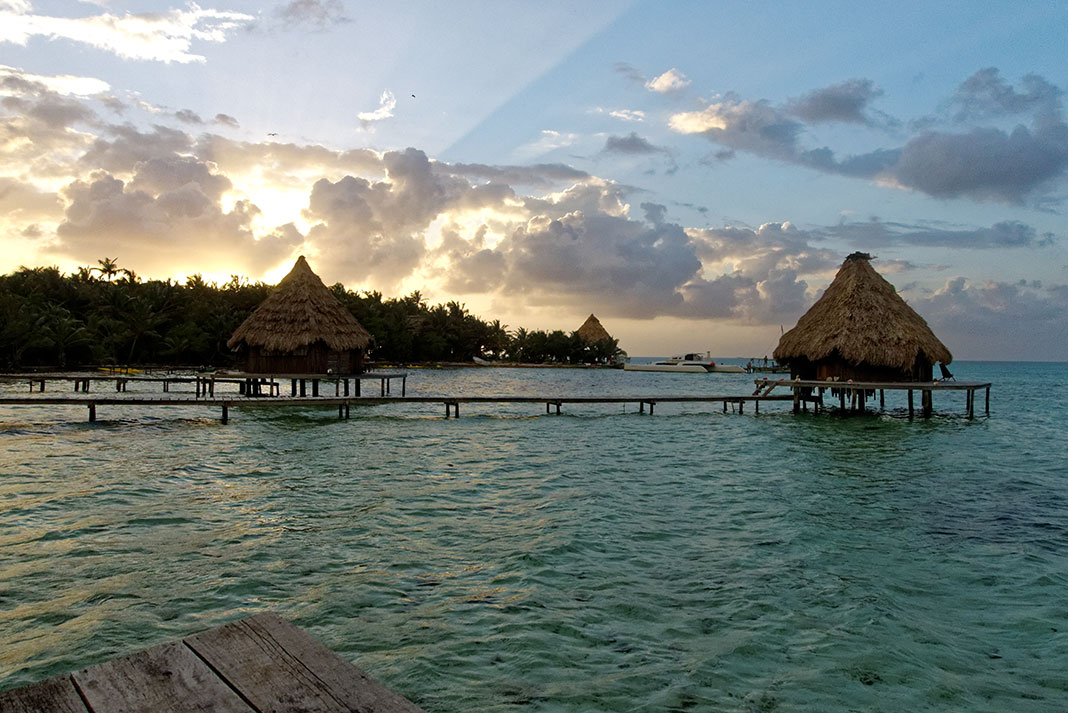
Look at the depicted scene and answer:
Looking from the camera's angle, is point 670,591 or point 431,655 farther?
point 670,591

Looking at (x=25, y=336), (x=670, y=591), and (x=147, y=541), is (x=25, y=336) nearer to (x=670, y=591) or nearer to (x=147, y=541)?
(x=147, y=541)

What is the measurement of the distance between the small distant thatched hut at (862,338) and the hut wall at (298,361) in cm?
1961

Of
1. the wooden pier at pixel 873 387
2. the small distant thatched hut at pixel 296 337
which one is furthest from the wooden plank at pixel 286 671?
the small distant thatched hut at pixel 296 337

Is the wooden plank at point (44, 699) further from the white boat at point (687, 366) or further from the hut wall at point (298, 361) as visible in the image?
the white boat at point (687, 366)

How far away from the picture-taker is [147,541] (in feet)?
27.3

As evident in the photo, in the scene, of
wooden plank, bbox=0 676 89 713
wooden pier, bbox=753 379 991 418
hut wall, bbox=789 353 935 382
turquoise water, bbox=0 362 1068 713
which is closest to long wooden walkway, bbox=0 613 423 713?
wooden plank, bbox=0 676 89 713

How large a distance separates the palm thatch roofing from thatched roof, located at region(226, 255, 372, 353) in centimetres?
6119

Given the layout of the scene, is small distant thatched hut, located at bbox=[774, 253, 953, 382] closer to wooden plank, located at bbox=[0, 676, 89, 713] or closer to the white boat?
wooden plank, located at bbox=[0, 676, 89, 713]

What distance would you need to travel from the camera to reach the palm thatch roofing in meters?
91.6

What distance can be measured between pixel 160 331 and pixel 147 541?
159 feet

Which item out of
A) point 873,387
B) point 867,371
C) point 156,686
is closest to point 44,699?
point 156,686

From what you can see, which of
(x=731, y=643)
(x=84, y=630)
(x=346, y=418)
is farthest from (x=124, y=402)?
(x=731, y=643)

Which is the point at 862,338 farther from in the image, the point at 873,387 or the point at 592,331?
the point at 592,331

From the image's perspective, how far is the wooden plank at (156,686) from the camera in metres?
1.78
